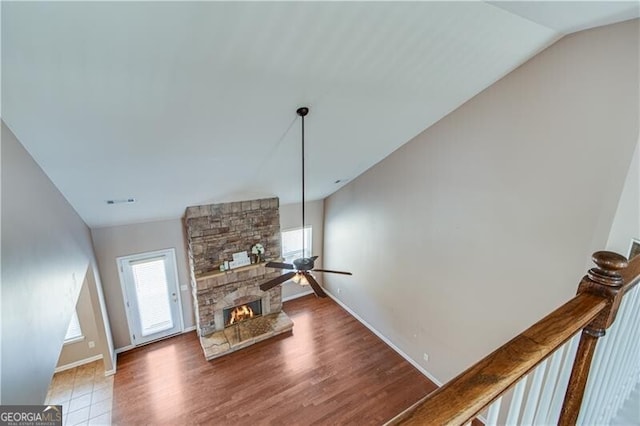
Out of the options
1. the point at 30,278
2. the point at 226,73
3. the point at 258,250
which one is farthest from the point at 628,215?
the point at 258,250

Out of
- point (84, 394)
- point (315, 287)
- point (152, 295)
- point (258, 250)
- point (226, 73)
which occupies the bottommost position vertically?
point (84, 394)

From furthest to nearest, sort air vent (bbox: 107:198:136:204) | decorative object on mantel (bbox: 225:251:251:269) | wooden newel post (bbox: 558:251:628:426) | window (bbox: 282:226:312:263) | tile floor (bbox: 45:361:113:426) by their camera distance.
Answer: window (bbox: 282:226:312:263) → decorative object on mantel (bbox: 225:251:251:269) → tile floor (bbox: 45:361:113:426) → air vent (bbox: 107:198:136:204) → wooden newel post (bbox: 558:251:628:426)

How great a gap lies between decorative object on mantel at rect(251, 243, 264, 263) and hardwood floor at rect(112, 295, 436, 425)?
5.59ft

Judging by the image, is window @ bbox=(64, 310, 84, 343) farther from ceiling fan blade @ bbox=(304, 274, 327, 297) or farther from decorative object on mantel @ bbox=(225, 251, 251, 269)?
ceiling fan blade @ bbox=(304, 274, 327, 297)

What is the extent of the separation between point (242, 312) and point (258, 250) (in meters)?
1.43

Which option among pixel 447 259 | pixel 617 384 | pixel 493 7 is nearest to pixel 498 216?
pixel 447 259

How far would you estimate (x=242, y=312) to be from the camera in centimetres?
682

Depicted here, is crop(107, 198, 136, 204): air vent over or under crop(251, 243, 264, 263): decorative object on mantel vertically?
over

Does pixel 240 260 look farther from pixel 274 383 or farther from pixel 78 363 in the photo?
pixel 78 363

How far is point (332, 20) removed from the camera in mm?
2318

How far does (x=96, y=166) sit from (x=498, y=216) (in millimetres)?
4781

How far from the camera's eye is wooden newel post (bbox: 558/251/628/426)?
45.3 inches

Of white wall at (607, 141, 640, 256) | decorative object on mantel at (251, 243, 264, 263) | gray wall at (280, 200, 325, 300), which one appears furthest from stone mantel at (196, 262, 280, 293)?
white wall at (607, 141, 640, 256)

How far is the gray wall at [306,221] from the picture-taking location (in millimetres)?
7430
